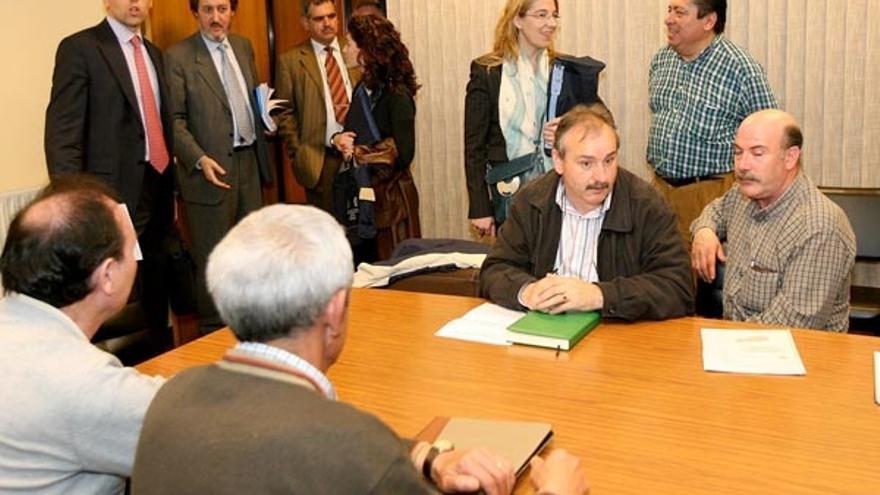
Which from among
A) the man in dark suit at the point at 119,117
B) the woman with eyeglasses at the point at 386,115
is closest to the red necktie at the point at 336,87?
the woman with eyeglasses at the point at 386,115

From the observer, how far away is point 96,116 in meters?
4.24

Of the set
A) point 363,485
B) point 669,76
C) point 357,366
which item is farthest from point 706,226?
point 363,485

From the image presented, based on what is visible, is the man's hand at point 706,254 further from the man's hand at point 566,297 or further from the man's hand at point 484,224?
the man's hand at point 484,224

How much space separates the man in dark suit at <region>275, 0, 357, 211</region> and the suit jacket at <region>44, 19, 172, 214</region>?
32.6 inches

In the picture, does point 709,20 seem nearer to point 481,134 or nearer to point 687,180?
point 687,180

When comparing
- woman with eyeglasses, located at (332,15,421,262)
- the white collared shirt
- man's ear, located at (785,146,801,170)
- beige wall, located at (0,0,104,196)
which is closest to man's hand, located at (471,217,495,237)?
woman with eyeglasses, located at (332,15,421,262)

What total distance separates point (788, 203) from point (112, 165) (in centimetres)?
280

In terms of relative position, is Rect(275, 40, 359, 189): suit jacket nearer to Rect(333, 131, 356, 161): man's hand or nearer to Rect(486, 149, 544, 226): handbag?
Rect(333, 131, 356, 161): man's hand

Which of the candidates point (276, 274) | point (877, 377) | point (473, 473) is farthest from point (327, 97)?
point (276, 274)

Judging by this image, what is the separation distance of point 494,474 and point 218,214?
3.29m

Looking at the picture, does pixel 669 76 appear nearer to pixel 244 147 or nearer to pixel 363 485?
pixel 244 147

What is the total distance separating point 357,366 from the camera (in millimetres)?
2484

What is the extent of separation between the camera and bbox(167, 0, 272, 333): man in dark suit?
4.62m

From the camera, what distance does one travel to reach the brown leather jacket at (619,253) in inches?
107
